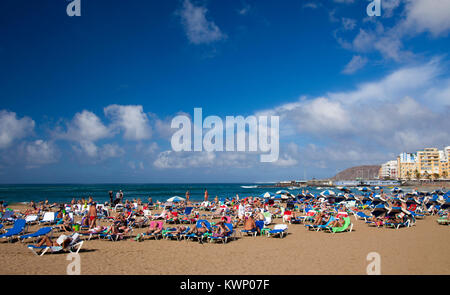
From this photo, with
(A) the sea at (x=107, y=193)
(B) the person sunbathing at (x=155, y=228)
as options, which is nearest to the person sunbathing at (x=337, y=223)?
(B) the person sunbathing at (x=155, y=228)

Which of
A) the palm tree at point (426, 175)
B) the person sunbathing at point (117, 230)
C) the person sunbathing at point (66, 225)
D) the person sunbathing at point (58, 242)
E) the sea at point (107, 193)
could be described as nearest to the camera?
the person sunbathing at point (58, 242)

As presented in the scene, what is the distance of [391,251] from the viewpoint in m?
8.15

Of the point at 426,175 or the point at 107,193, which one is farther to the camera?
the point at 426,175

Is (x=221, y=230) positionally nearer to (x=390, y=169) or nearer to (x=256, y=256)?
(x=256, y=256)

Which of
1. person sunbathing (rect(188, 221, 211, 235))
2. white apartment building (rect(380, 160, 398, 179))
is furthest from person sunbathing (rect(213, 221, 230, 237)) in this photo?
white apartment building (rect(380, 160, 398, 179))

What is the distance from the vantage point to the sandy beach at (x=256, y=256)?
6609mm

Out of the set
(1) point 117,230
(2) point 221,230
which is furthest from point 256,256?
(1) point 117,230

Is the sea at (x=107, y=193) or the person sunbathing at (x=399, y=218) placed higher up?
the person sunbathing at (x=399, y=218)

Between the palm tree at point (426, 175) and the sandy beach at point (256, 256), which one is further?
the palm tree at point (426, 175)

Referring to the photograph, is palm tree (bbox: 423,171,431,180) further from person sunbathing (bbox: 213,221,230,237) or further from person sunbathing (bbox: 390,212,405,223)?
person sunbathing (bbox: 213,221,230,237)

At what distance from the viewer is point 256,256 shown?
7.89 metres

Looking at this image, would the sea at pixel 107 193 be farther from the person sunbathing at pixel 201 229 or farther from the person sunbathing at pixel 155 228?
the person sunbathing at pixel 201 229
